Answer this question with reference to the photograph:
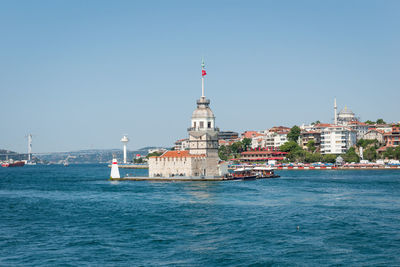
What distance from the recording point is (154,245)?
31578 mm

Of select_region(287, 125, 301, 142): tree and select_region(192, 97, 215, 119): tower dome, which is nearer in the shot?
select_region(192, 97, 215, 119): tower dome

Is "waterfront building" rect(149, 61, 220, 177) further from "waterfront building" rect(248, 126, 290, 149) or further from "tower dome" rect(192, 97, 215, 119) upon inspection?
"waterfront building" rect(248, 126, 290, 149)

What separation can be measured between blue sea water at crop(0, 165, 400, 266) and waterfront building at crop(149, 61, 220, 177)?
1048 inches

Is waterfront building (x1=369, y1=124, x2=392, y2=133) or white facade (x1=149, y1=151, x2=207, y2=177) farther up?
waterfront building (x1=369, y1=124, x2=392, y2=133)

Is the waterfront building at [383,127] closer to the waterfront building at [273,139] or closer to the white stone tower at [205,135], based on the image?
the waterfront building at [273,139]

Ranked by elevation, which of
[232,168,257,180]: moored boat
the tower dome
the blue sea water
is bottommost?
the blue sea water

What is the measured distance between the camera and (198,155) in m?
85.3

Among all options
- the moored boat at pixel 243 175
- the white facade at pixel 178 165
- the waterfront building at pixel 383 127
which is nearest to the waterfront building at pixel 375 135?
the waterfront building at pixel 383 127

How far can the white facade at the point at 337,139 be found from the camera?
154m

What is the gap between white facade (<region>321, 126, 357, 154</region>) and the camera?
15400 centimetres

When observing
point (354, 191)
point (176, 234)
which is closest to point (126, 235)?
point (176, 234)

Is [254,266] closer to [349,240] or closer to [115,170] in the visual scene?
[349,240]

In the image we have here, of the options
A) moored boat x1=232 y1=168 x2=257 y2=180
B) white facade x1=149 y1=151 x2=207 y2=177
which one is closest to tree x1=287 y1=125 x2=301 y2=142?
moored boat x1=232 y1=168 x2=257 y2=180

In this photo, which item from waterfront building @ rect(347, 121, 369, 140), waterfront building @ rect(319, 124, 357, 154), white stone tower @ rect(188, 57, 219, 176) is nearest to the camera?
white stone tower @ rect(188, 57, 219, 176)
